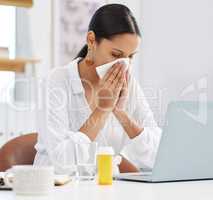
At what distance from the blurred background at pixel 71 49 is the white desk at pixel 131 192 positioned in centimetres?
196

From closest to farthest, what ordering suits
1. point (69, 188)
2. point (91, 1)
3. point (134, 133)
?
point (69, 188) → point (134, 133) → point (91, 1)

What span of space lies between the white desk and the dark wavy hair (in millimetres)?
850

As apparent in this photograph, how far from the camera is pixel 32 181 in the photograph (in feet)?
3.43

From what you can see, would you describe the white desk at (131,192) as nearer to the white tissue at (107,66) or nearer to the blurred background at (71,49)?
the white tissue at (107,66)

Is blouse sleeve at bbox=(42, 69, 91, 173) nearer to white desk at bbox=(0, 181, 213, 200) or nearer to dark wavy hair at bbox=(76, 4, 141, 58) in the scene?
dark wavy hair at bbox=(76, 4, 141, 58)

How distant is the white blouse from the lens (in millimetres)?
1896

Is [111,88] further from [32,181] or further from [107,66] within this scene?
[32,181]

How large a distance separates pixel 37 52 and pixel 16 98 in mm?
323

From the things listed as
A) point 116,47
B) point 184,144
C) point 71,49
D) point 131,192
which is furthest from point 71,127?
point 71,49

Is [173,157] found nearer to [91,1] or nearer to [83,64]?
[83,64]

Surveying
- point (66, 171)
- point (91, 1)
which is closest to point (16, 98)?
point (91, 1)

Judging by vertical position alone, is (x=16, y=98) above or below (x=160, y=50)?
below

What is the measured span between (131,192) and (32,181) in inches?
Answer: 8.4

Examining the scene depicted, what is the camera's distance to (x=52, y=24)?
3.39 metres
